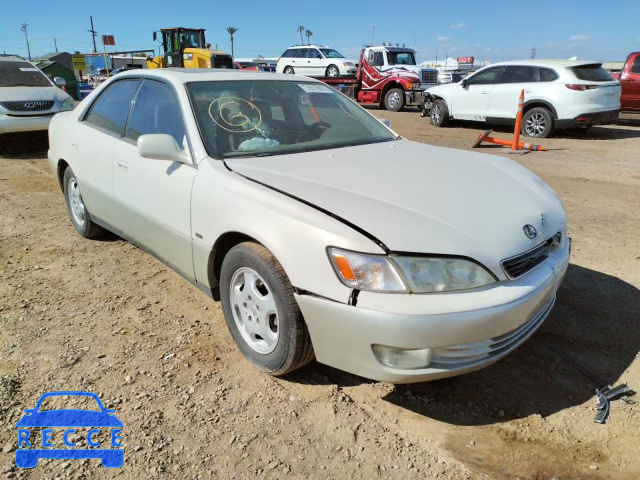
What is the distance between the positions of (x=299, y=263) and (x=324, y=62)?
23015 mm

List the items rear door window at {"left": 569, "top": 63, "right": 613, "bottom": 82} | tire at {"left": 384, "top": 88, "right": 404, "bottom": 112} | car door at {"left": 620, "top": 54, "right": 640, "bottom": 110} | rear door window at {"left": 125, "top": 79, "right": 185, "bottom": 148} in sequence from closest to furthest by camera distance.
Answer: rear door window at {"left": 125, "top": 79, "right": 185, "bottom": 148} < rear door window at {"left": 569, "top": 63, "right": 613, "bottom": 82} < car door at {"left": 620, "top": 54, "right": 640, "bottom": 110} < tire at {"left": 384, "top": 88, "right": 404, "bottom": 112}

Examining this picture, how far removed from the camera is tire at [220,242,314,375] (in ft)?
7.84

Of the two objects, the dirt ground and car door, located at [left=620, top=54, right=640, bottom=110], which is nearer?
the dirt ground

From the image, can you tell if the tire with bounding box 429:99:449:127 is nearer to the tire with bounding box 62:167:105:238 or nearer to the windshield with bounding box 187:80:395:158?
the windshield with bounding box 187:80:395:158

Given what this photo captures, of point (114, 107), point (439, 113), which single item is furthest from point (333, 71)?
point (114, 107)

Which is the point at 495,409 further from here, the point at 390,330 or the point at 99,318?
the point at 99,318

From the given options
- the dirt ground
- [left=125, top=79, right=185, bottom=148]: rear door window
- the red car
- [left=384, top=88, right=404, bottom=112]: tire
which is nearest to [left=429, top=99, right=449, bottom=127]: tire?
[left=384, top=88, right=404, bottom=112]: tire

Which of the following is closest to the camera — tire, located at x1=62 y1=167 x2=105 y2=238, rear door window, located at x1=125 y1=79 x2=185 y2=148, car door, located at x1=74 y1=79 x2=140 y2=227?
rear door window, located at x1=125 y1=79 x2=185 y2=148

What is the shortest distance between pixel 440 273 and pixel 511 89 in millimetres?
11019

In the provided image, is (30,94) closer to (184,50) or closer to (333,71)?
(184,50)

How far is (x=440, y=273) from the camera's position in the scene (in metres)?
2.18

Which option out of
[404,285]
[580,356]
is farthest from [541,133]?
[404,285]

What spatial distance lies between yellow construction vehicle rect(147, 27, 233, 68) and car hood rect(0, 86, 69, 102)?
12140mm

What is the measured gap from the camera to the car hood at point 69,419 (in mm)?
2355
